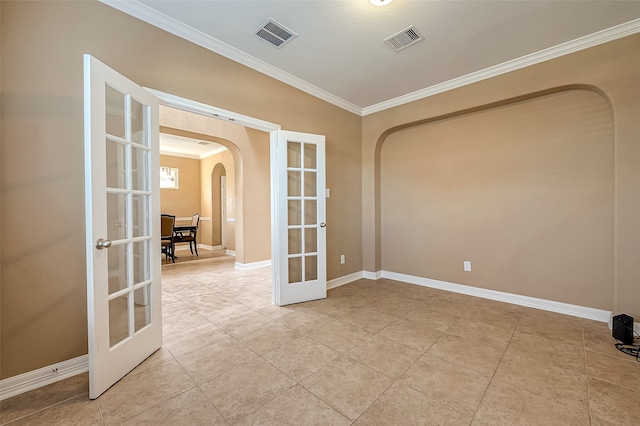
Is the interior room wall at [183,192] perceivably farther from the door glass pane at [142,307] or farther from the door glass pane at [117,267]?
the door glass pane at [117,267]

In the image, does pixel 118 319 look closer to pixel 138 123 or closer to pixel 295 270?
pixel 138 123

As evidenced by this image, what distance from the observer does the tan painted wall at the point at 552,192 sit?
240 cm

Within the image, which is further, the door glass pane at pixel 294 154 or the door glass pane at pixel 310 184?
the door glass pane at pixel 310 184

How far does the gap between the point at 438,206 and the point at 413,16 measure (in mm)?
2397

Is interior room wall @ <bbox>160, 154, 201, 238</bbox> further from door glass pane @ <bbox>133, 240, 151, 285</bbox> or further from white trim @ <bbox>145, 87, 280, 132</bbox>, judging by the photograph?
door glass pane @ <bbox>133, 240, 151, 285</bbox>

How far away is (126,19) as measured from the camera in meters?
2.03

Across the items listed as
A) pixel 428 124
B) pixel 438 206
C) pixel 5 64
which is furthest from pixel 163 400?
pixel 428 124

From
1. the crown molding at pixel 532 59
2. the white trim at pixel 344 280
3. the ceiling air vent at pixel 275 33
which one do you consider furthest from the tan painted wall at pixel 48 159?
the crown molding at pixel 532 59

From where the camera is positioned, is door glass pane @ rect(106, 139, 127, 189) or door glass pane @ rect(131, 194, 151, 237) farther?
door glass pane @ rect(131, 194, 151, 237)

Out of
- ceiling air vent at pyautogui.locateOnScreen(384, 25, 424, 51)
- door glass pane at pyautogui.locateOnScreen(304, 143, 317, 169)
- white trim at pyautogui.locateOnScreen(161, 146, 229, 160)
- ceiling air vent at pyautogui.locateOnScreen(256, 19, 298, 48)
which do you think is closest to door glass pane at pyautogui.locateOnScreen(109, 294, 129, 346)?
door glass pane at pyautogui.locateOnScreen(304, 143, 317, 169)

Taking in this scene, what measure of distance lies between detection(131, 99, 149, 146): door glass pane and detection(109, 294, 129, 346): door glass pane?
117cm

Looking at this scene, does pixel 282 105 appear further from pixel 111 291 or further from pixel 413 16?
pixel 111 291

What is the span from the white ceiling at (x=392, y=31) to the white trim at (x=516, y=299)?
2.66 m

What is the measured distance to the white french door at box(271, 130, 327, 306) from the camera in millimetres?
3109
